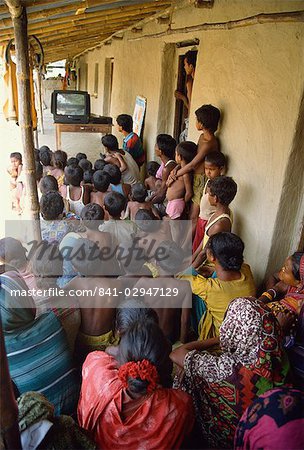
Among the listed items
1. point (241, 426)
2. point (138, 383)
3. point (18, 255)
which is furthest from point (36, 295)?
point (241, 426)

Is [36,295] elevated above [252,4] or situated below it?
below

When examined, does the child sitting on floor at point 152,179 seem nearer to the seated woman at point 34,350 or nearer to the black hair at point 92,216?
the black hair at point 92,216

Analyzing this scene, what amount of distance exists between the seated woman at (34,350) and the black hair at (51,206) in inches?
53.8

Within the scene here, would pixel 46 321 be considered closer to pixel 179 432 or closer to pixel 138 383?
pixel 138 383

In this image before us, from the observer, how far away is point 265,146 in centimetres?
302

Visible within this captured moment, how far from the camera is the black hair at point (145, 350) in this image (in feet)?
4.69

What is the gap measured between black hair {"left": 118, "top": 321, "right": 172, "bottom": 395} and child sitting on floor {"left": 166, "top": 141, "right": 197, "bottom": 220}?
2.42 metres

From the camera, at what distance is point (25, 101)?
265cm

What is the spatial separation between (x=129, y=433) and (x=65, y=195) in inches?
124

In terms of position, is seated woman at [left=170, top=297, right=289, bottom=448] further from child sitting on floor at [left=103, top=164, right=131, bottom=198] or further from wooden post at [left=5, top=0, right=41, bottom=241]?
child sitting on floor at [left=103, top=164, right=131, bottom=198]

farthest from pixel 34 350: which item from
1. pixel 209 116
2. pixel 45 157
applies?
pixel 45 157

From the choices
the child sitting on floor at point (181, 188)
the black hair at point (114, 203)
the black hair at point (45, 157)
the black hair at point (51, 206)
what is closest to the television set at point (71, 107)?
the black hair at point (45, 157)

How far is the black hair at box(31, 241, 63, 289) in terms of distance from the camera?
2431mm

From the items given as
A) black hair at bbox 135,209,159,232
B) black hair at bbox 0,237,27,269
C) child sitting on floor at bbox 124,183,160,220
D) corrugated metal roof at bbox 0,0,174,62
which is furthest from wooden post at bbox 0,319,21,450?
child sitting on floor at bbox 124,183,160,220
